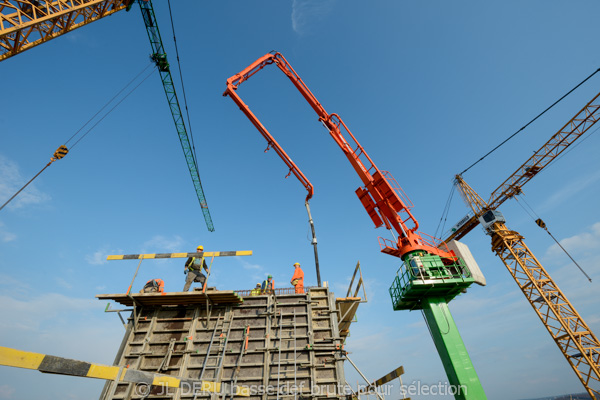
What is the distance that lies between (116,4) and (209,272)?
2371 centimetres

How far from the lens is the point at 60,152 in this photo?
20969 mm

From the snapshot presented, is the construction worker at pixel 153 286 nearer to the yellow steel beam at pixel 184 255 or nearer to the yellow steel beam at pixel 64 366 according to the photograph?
the yellow steel beam at pixel 184 255

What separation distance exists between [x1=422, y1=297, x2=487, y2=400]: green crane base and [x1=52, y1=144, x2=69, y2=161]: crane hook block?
94.7 feet

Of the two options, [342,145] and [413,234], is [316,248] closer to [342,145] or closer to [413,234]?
[413,234]

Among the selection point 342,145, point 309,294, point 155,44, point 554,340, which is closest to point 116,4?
point 155,44

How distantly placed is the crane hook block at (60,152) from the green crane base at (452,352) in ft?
94.7

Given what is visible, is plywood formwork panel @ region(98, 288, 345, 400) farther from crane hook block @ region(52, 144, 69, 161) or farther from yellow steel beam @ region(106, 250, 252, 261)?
crane hook block @ region(52, 144, 69, 161)

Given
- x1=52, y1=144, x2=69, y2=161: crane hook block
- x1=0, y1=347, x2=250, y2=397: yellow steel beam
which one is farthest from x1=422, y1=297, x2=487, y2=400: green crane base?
x1=52, y1=144, x2=69, y2=161: crane hook block

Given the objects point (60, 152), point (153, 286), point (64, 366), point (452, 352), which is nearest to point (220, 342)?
point (153, 286)

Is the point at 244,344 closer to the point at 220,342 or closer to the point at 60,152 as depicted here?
the point at 220,342

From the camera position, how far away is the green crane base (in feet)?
41.2

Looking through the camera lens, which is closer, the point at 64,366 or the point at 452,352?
the point at 64,366

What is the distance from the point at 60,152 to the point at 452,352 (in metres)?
30.5

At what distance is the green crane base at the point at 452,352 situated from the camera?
41.2ft
